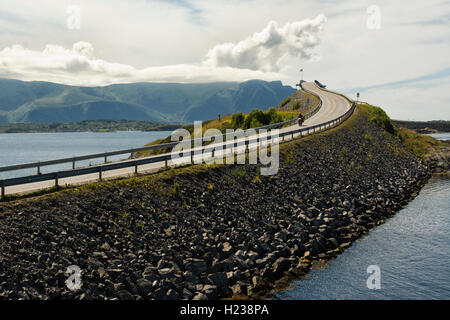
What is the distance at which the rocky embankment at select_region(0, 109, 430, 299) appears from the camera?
16859 millimetres

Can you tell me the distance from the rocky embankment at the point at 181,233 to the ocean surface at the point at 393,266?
1102 millimetres

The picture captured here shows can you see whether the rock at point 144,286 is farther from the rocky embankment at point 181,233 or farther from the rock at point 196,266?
the rock at point 196,266

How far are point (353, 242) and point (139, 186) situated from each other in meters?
15.1

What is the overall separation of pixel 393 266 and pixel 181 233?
12.6 metres

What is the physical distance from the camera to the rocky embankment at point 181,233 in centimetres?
1686

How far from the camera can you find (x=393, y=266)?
2369 cm

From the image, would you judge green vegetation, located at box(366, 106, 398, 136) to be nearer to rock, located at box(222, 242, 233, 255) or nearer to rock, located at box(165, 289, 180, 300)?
rock, located at box(222, 242, 233, 255)

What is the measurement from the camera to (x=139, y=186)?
80.1 feet

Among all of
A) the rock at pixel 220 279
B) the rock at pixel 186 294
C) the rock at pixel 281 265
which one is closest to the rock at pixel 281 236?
the rock at pixel 281 265

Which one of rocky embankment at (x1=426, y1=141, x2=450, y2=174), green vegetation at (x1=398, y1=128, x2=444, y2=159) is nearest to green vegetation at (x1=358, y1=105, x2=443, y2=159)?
green vegetation at (x1=398, y1=128, x2=444, y2=159)

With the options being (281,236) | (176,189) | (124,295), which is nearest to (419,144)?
(281,236)

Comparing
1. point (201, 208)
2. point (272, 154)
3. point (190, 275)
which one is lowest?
point (190, 275)
